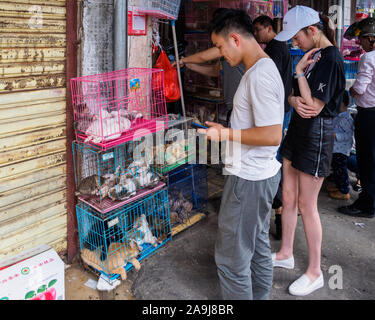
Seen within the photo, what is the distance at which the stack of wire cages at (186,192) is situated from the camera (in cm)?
432

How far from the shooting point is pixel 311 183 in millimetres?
3129

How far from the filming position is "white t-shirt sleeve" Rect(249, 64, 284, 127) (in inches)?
89.0

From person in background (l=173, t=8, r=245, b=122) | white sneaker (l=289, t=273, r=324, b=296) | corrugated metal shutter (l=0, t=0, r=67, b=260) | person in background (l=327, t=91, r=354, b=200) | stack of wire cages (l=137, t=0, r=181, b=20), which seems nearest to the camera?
corrugated metal shutter (l=0, t=0, r=67, b=260)

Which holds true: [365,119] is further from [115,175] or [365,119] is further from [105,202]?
[105,202]

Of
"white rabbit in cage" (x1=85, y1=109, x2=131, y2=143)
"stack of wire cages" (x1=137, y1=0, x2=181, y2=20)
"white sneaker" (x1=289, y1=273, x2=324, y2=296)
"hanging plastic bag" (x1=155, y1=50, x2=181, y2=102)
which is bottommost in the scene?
"white sneaker" (x1=289, y1=273, x2=324, y2=296)

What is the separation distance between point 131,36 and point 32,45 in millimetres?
1093

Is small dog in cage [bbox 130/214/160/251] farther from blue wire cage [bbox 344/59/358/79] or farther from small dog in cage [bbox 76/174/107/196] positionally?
blue wire cage [bbox 344/59/358/79]

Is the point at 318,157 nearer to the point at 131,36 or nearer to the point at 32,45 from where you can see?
the point at 131,36

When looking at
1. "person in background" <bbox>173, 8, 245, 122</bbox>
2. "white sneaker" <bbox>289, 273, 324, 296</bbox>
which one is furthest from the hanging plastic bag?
"white sneaker" <bbox>289, 273, 324, 296</bbox>

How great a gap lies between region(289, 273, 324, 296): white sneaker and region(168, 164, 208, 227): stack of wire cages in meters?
1.46

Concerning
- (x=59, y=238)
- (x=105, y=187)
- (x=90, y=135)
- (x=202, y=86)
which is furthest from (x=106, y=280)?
(x=202, y=86)

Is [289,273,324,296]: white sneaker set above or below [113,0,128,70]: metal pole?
below

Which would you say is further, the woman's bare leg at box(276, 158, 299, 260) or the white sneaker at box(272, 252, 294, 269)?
the white sneaker at box(272, 252, 294, 269)

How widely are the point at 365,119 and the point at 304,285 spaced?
232 cm
